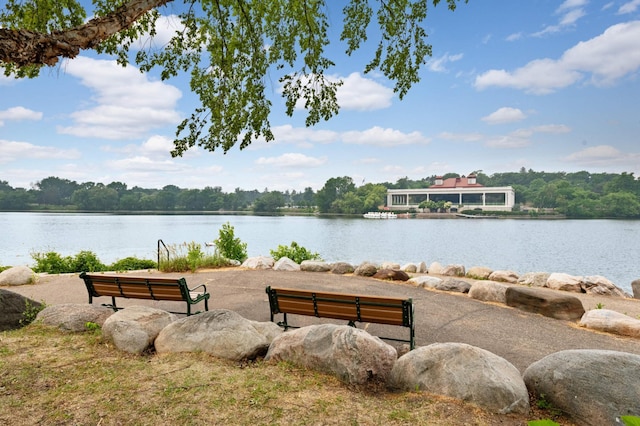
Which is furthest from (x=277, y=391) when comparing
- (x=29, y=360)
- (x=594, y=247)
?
(x=594, y=247)

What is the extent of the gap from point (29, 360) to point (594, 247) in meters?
38.4

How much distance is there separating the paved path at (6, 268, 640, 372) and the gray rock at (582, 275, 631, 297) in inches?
13.3

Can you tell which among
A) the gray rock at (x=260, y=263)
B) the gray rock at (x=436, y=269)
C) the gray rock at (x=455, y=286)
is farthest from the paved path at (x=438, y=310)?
the gray rock at (x=436, y=269)

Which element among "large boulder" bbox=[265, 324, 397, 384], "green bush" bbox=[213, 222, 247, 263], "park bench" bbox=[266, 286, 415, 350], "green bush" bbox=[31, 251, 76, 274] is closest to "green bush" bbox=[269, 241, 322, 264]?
"green bush" bbox=[213, 222, 247, 263]

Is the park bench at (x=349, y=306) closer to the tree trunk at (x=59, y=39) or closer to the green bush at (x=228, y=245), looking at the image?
the tree trunk at (x=59, y=39)

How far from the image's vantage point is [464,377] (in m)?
3.36

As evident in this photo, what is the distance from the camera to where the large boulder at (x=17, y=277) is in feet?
32.7

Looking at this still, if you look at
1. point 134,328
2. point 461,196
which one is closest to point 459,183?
point 461,196

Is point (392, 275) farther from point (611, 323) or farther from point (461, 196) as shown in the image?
point (461, 196)

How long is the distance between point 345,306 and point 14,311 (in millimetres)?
4858

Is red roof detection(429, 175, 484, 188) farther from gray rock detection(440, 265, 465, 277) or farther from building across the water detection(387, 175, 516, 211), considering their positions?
gray rock detection(440, 265, 465, 277)

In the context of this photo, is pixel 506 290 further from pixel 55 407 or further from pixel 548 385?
pixel 55 407

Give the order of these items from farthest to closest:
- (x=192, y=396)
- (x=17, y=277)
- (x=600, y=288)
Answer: (x=17, y=277) → (x=600, y=288) → (x=192, y=396)

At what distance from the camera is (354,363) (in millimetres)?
3684
